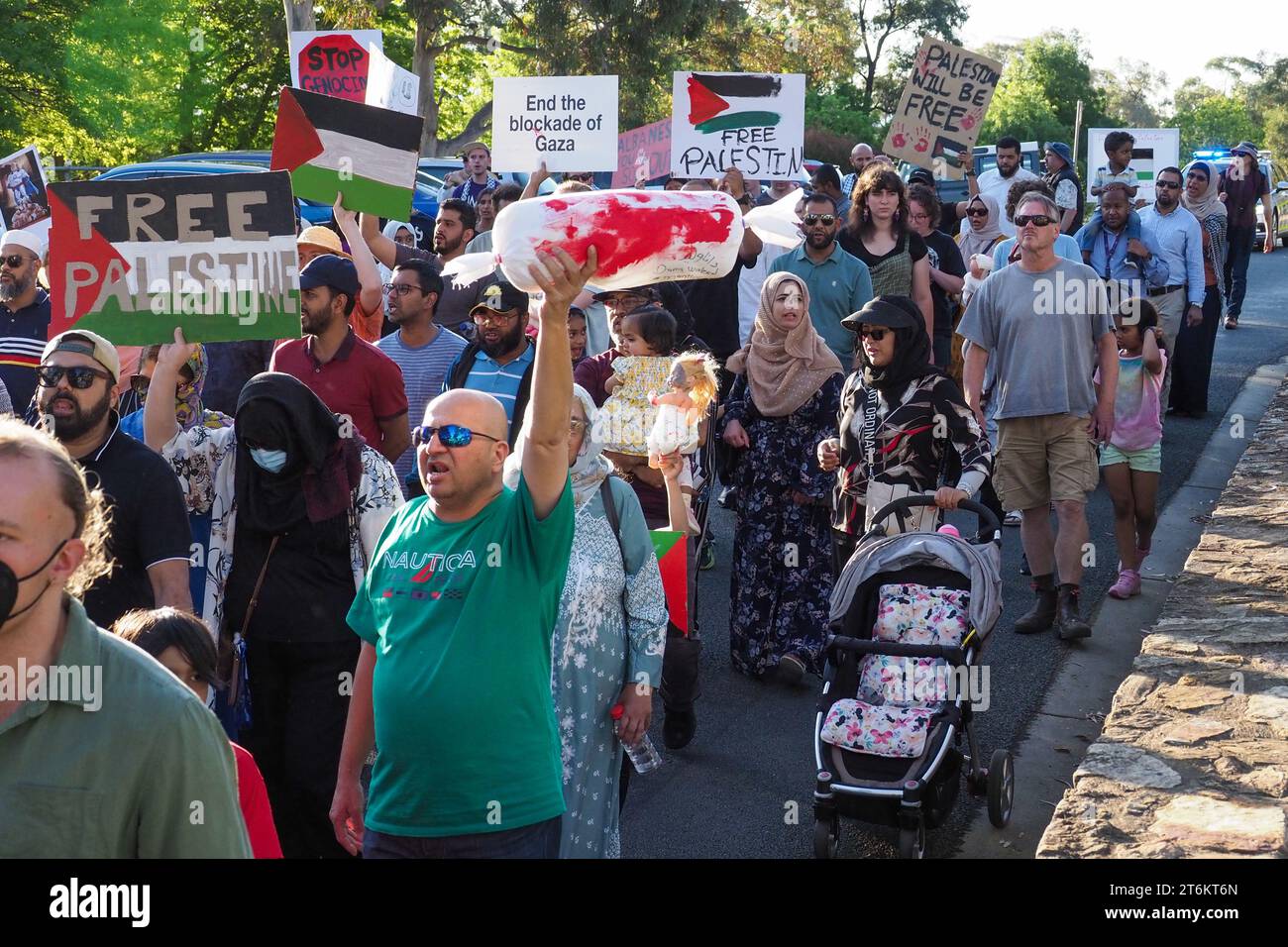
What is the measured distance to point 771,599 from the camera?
7.61 metres

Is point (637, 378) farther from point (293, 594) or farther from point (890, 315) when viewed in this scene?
point (293, 594)

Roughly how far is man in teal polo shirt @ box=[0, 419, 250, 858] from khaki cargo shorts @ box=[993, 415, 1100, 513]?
6.25 m

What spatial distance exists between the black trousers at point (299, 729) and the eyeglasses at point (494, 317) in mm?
2285

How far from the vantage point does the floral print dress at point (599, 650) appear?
4605 millimetres

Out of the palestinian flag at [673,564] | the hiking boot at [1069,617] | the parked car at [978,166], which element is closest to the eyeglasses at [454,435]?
the palestinian flag at [673,564]

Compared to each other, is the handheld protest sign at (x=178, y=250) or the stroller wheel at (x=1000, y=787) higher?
the handheld protest sign at (x=178, y=250)

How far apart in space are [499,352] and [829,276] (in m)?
2.76

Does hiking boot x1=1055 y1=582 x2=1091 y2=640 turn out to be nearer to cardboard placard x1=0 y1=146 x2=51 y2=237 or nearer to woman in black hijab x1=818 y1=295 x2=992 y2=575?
woman in black hijab x1=818 y1=295 x2=992 y2=575

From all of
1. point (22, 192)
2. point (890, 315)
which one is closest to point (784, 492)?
point (890, 315)

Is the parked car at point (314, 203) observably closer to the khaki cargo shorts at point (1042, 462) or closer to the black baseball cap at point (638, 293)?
the black baseball cap at point (638, 293)

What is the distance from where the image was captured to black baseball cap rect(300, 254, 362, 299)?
626 centimetres

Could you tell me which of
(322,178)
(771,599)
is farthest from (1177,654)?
(322,178)

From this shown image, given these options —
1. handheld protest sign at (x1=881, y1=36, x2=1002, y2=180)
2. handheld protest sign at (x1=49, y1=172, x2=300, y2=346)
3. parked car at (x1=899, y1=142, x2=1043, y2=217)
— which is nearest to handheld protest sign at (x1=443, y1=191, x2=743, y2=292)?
handheld protest sign at (x1=49, y1=172, x2=300, y2=346)

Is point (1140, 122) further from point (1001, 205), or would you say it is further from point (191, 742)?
point (191, 742)
